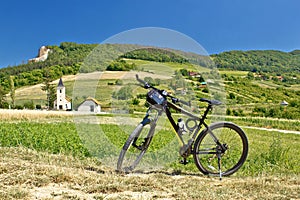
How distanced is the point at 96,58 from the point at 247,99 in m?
63.6

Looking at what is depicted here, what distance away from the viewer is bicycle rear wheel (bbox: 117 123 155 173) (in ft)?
17.7

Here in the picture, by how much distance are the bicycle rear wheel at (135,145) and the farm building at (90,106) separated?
43.2 inches

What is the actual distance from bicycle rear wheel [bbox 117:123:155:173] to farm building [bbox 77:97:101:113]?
1.10 m

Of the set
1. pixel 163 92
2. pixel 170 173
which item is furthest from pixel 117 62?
pixel 170 173

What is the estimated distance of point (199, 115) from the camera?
6012mm

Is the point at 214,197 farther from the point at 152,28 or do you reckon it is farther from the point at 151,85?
the point at 152,28

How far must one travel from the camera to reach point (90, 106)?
629 cm

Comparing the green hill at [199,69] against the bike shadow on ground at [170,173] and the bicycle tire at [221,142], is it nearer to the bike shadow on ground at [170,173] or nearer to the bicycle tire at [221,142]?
the bicycle tire at [221,142]

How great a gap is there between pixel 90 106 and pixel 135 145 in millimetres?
1319

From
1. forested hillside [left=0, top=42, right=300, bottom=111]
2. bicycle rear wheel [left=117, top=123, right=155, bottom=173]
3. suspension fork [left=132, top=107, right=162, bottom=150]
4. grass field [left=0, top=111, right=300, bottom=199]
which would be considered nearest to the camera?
grass field [left=0, top=111, right=300, bottom=199]

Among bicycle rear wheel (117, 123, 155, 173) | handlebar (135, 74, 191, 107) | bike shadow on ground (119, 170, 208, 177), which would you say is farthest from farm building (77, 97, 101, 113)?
bike shadow on ground (119, 170, 208, 177)

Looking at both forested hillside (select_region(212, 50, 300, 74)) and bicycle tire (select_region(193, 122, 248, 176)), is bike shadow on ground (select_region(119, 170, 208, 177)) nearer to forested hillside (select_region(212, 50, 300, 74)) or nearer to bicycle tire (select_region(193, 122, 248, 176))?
bicycle tire (select_region(193, 122, 248, 176))

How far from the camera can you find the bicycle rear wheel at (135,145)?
5402mm

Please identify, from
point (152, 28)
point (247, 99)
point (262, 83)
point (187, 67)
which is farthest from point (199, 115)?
point (262, 83)
